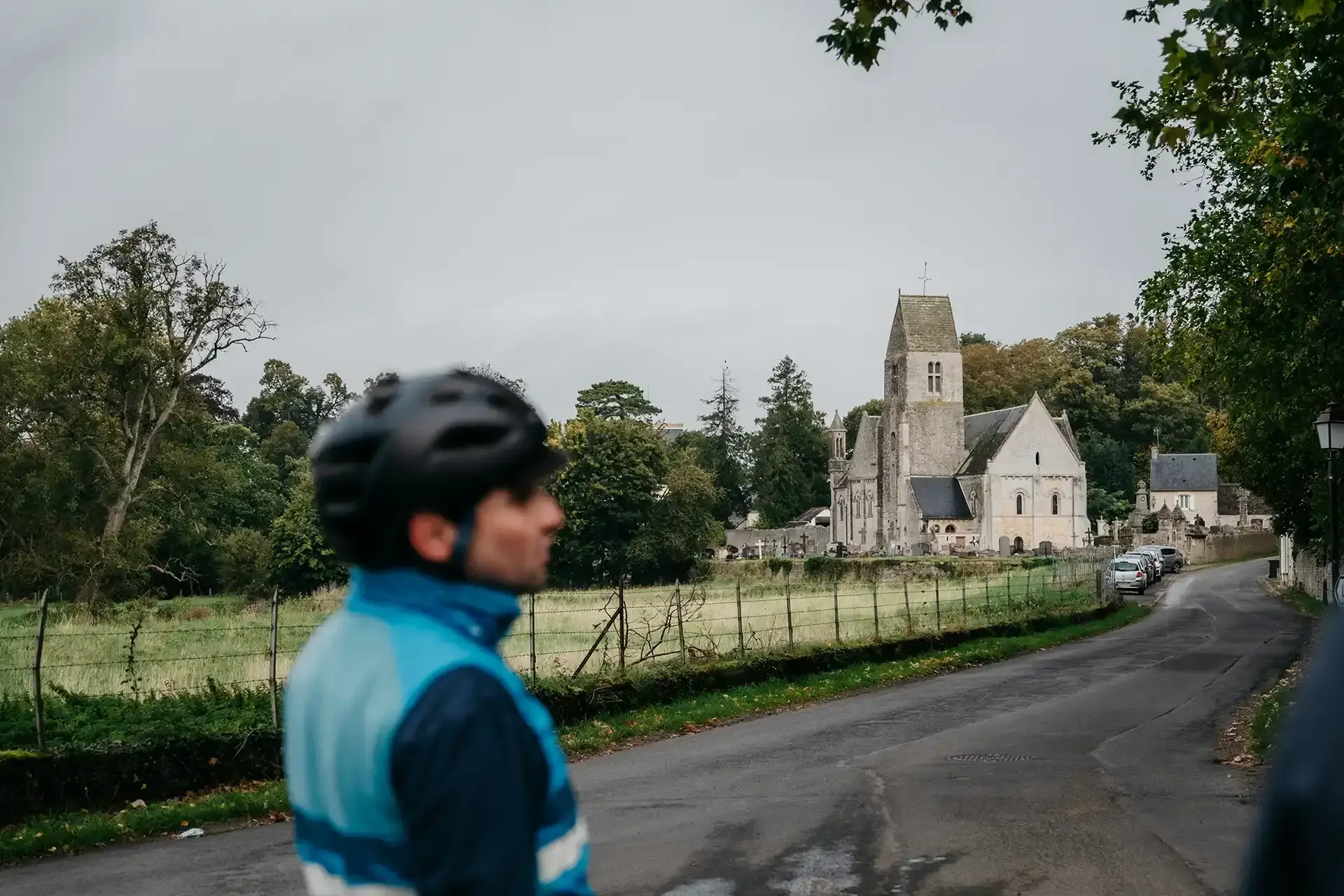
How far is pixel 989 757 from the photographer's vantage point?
46.3ft

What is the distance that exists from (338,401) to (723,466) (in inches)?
1399

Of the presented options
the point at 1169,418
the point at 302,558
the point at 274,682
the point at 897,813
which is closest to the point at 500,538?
the point at 897,813

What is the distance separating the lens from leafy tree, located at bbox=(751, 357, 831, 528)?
121m

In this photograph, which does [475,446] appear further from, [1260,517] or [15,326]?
[1260,517]

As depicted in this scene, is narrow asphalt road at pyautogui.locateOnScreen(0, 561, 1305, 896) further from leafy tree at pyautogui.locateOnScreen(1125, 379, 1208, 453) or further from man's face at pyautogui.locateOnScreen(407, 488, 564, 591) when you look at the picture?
leafy tree at pyautogui.locateOnScreen(1125, 379, 1208, 453)

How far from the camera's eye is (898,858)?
9.50m

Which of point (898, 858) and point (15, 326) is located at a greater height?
point (15, 326)

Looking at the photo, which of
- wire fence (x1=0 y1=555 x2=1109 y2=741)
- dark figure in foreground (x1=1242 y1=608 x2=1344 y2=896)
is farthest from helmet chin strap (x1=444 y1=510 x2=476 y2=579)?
wire fence (x1=0 y1=555 x2=1109 y2=741)

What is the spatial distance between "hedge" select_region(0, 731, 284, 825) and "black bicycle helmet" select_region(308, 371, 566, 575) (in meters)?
11.4

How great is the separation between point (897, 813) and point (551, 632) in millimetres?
7706

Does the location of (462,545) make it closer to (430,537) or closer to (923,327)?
(430,537)

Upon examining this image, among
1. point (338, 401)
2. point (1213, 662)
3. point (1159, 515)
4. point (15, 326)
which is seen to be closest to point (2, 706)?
point (1213, 662)

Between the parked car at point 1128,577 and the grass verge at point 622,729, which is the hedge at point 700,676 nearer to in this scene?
the grass verge at point 622,729

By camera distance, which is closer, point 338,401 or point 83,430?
point 83,430
